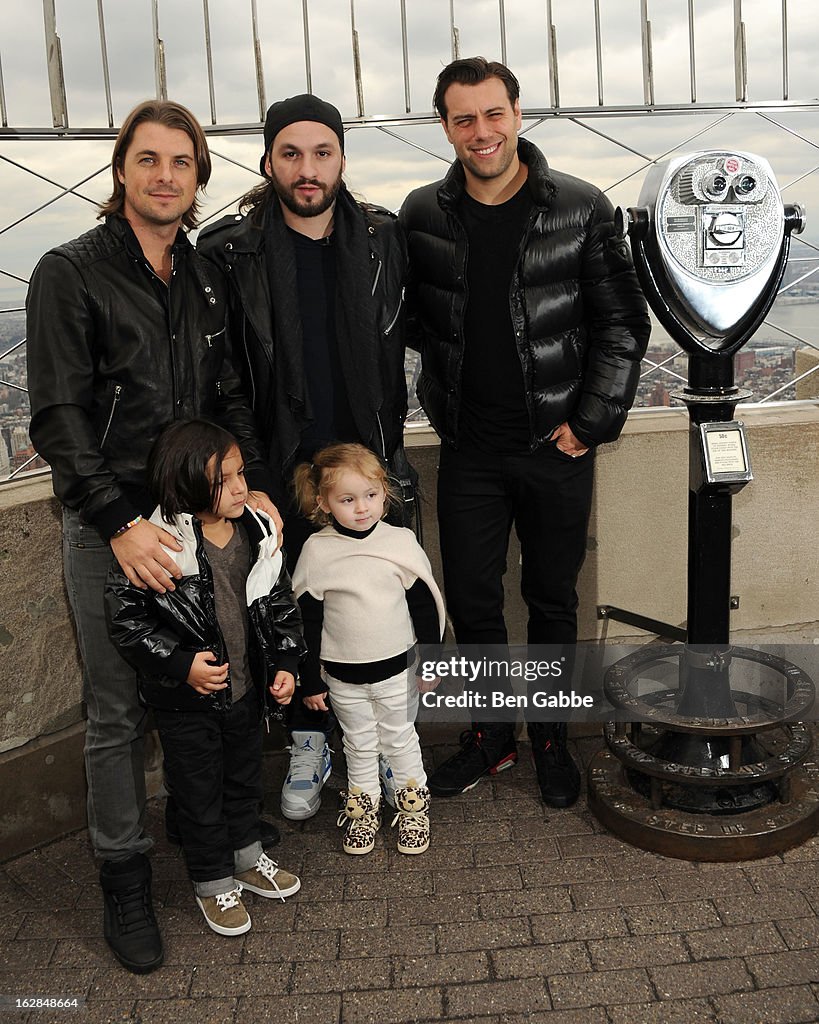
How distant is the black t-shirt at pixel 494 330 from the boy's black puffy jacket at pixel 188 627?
828 mm

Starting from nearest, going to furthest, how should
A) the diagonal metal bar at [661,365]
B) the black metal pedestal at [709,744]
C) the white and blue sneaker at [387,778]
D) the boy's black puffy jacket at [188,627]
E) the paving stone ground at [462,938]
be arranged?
the paving stone ground at [462,938] → the boy's black puffy jacket at [188,627] → the black metal pedestal at [709,744] → the white and blue sneaker at [387,778] → the diagonal metal bar at [661,365]

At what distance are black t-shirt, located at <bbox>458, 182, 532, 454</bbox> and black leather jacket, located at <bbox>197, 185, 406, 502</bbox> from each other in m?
0.22

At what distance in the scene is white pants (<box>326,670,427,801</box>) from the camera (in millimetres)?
Answer: 3189

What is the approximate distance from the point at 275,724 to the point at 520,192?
79.8 inches

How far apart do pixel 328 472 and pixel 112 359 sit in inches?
27.1

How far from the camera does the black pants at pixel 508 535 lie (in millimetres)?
3268

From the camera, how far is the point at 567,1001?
8.16 feet

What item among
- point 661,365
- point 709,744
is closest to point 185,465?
point 709,744

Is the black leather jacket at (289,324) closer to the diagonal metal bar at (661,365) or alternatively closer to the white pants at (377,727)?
the white pants at (377,727)

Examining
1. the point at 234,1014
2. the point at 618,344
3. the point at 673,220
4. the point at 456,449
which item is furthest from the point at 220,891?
the point at 673,220

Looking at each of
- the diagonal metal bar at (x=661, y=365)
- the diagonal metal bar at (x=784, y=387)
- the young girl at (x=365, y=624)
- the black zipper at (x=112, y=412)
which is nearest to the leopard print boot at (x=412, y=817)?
the young girl at (x=365, y=624)

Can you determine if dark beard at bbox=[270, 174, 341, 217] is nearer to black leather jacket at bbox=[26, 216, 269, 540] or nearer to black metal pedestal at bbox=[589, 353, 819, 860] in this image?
black leather jacket at bbox=[26, 216, 269, 540]

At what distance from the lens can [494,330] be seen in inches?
125

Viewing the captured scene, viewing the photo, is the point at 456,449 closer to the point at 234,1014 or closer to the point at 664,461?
the point at 664,461
